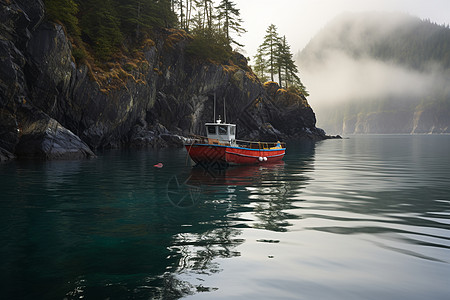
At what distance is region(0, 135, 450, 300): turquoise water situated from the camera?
16.7ft

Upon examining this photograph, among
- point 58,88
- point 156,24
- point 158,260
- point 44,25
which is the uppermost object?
point 156,24

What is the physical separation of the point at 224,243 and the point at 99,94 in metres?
33.2

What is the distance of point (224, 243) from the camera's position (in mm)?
7230

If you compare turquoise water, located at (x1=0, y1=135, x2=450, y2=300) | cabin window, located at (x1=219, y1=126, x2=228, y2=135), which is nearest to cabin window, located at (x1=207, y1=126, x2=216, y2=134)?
cabin window, located at (x1=219, y1=126, x2=228, y2=135)

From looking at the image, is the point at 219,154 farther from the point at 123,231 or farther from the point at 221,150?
the point at 123,231

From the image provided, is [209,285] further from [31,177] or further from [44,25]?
[44,25]

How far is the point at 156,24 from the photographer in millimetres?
50312

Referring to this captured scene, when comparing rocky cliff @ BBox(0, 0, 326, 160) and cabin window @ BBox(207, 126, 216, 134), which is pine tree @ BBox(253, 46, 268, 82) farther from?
cabin window @ BBox(207, 126, 216, 134)

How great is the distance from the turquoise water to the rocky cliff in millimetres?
14444

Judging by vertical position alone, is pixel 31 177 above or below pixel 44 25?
below

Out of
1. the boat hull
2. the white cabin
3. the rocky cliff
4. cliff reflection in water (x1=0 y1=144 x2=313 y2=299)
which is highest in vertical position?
the rocky cliff

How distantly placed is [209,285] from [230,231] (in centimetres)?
307

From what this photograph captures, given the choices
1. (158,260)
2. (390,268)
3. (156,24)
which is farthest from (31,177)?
(156,24)

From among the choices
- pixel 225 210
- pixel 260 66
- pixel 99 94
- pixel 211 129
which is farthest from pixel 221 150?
pixel 260 66
